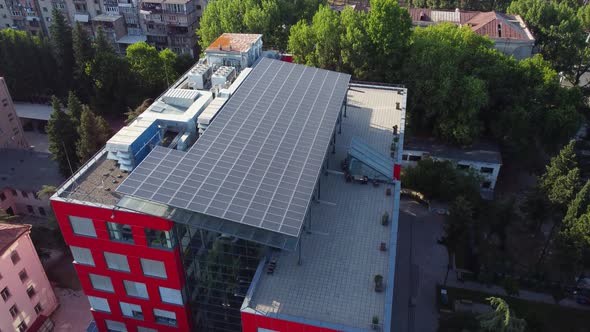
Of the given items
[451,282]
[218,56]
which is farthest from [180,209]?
[451,282]

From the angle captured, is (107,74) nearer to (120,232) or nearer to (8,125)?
(8,125)

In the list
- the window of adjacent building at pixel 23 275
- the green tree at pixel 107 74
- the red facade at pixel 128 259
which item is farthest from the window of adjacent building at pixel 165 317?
the green tree at pixel 107 74

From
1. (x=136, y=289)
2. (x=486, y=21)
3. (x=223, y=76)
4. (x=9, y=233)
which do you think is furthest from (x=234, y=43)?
Answer: (x=486, y=21)

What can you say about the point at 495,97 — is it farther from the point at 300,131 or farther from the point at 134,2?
the point at 134,2

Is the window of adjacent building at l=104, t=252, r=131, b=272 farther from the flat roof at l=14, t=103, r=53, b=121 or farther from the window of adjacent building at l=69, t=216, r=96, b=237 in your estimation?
the flat roof at l=14, t=103, r=53, b=121

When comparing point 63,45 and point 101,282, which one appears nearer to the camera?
point 101,282

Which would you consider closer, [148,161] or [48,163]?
[148,161]

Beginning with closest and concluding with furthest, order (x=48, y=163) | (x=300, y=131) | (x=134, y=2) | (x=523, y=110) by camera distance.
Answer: (x=300, y=131) < (x=523, y=110) < (x=48, y=163) < (x=134, y=2)
